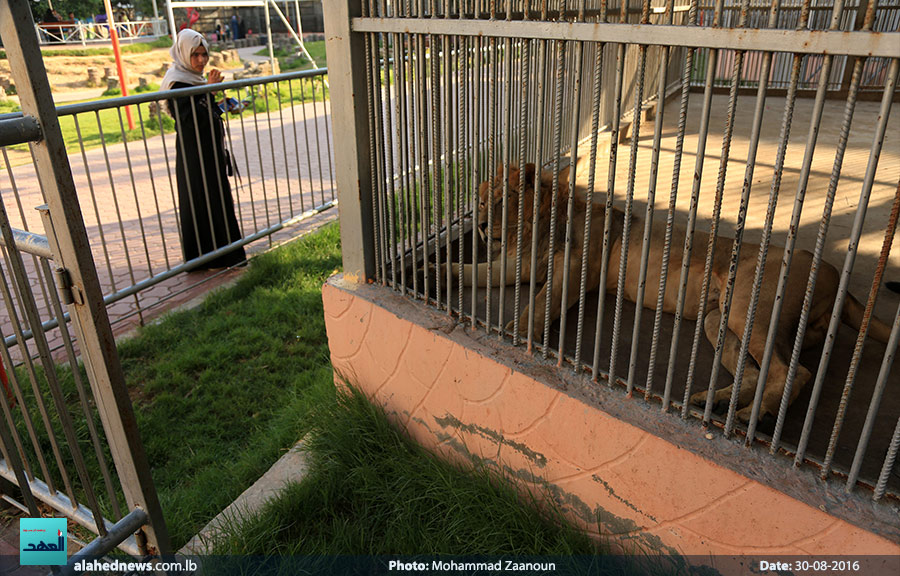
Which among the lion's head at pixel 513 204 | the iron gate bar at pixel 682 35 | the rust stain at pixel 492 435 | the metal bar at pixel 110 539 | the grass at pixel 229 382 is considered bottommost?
the grass at pixel 229 382

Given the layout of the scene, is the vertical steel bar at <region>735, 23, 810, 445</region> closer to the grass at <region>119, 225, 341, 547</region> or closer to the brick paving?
the grass at <region>119, 225, 341, 547</region>

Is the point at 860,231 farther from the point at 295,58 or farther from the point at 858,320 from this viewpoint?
the point at 295,58

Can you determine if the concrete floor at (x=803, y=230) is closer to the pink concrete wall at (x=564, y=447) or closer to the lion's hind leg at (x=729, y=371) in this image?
the lion's hind leg at (x=729, y=371)

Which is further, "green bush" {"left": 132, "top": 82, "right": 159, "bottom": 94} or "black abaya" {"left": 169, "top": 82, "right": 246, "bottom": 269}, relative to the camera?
"green bush" {"left": 132, "top": 82, "right": 159, "bottom": 94}

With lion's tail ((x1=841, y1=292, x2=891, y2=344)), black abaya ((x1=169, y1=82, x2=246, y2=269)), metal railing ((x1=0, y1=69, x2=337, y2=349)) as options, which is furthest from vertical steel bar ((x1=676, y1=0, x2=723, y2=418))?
black abaya ((x1=169, y1=82, x2=246, y2=269))

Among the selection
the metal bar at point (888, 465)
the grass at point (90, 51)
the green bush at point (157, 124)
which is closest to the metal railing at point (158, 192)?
the green bush at point (157, 124)

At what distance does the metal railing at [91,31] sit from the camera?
33812 mm

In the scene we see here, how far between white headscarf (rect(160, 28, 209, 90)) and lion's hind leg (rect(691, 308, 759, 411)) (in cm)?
559

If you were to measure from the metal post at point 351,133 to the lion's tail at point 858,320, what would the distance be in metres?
2.36

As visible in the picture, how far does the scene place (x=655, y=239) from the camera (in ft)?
10.9

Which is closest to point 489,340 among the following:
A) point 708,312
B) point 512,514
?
point 512,514

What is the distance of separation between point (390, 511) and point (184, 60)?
5306mm

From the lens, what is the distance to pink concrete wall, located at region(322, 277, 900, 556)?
2.15 meters

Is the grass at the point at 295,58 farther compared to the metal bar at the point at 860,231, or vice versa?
the grass at the point at 295,58
